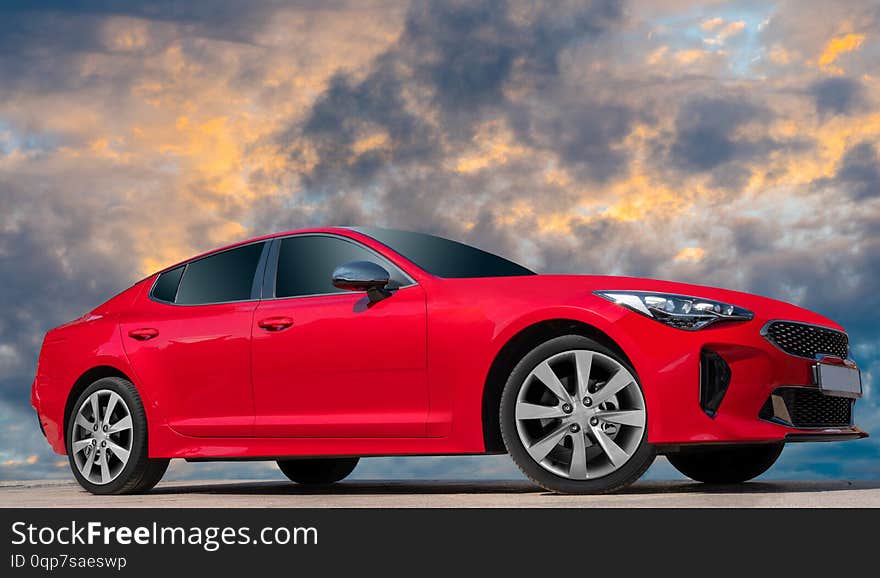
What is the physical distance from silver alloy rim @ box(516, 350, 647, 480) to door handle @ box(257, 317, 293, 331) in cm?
178

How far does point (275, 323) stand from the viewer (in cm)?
745

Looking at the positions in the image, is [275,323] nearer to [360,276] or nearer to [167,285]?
[360,276]

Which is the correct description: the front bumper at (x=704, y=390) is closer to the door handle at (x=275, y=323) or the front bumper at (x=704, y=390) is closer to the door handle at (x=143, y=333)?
the door handle at (x=275, y=323)

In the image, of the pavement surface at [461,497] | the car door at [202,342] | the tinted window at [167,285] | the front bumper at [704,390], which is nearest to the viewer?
the pavement surface at [461,497]

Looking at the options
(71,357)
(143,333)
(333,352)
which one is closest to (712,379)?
(333,352)

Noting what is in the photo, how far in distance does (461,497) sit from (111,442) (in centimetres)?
307

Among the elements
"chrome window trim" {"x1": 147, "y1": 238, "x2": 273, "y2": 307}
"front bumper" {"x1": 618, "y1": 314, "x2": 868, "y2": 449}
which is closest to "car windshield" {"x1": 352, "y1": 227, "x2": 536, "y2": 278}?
"chrome window trim" {"x1": 147, "y1": 238, "x2": 273, "y2": 307}

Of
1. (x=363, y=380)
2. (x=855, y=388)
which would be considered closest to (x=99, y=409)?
(x=363, y=380)

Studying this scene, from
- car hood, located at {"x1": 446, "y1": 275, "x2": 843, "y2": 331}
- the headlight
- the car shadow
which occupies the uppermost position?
car hood, located at {"x1": 446, "y1": 275, "x2": 843, "y2": 331}

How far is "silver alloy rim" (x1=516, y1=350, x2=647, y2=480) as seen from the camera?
625 cm

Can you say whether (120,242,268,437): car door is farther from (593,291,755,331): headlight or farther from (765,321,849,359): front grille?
(765,321,849,359): front grille

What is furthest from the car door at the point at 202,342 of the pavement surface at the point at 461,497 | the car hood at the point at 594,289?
the car hood at the point at 594,289

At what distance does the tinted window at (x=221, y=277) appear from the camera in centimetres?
798

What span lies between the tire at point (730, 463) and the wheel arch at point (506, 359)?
6.04 feet
